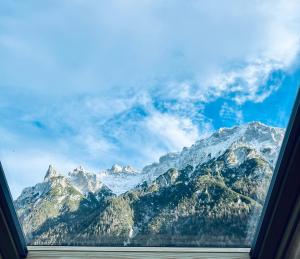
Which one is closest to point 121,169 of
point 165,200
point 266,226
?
point 165,200

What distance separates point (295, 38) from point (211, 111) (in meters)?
0.33

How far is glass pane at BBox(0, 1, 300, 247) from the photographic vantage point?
3.78ft

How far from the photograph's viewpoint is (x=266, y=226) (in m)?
1.25

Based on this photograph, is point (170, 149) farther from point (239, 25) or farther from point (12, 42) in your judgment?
point (12, 42)

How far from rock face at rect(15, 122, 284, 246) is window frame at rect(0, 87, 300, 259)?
0.03 meters

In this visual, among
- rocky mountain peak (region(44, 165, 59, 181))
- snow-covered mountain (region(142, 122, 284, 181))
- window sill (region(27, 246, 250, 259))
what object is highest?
snow-covered mountain (region(142, 122, 284, 181))

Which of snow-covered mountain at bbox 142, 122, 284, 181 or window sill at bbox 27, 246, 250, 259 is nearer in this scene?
snow-covered mountain at bbox 142, 122, 284, 181

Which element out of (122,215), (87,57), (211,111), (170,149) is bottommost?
(122,215)

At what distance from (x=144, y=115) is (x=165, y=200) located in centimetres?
30

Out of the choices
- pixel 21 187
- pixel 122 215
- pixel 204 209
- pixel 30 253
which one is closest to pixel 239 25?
pixel 204 209

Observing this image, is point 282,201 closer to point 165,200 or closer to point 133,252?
point 165,200

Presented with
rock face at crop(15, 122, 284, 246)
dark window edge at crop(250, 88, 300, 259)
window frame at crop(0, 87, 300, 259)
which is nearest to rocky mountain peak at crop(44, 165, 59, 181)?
rock face at crop(15, 122, 284, 246)

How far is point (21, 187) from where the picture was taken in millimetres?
1328

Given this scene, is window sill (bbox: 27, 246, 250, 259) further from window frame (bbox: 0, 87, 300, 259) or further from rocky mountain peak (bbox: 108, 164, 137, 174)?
rocky mountain peak (bbox: 108, 164, 137, 174)
